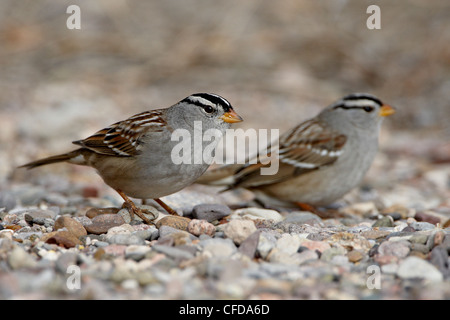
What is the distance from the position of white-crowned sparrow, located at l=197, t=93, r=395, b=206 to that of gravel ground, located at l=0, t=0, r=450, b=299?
0.75 feet

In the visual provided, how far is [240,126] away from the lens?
8750mm

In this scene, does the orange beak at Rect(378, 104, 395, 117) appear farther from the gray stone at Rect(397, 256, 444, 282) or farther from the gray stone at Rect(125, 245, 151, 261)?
the gray stone at Rect(125, 245, 151, 261)

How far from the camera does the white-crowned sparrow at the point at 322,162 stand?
230 inches

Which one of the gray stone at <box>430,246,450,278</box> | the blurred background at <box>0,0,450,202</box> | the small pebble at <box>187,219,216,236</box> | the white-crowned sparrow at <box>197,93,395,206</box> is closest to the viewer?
the gray stone at <box>430,246,450,278</box>

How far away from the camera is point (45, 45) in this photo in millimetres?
10547

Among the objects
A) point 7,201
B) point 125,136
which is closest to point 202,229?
point 125,136

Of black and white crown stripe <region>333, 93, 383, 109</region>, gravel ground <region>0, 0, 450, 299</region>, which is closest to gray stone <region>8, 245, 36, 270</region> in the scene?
gravel ground <region>0, 0, 450, 299</region>

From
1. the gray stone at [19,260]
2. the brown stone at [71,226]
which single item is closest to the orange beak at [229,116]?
the brown stone at [71,226]

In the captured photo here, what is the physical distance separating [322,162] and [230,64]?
498 cm

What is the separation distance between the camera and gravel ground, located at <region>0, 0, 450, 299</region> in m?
3.30

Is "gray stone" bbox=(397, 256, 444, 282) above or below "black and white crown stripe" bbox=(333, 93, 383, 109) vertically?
below

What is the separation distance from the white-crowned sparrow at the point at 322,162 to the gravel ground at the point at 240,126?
0.75 ft
